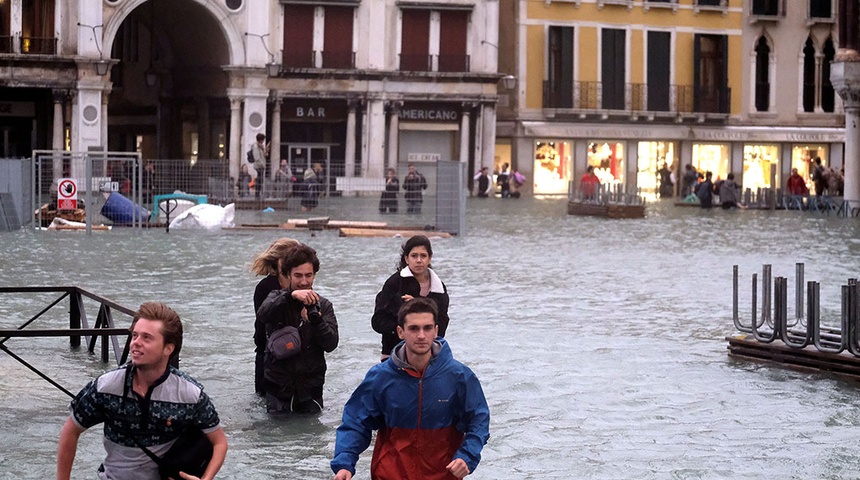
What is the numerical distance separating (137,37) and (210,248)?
34.5m

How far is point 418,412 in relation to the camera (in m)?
5.90

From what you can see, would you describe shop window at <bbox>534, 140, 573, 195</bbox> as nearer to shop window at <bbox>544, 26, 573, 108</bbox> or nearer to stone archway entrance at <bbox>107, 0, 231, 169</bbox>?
shop window at <bbox>544, 26, 573, 108</bbox>

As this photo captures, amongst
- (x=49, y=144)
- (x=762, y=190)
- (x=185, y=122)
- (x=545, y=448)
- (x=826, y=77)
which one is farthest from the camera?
(x=826, y=77)

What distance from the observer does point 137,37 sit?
189 feet

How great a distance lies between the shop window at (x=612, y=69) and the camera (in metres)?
62.6

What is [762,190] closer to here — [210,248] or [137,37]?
[137,37]

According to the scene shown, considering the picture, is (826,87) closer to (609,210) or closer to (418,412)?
(609,210)

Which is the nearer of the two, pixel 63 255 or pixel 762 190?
pixel 63 255

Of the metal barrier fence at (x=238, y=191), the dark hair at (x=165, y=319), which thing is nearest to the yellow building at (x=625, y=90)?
the metal barrier fence at (x=238, y=191)

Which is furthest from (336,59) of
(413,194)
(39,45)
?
(413,194)

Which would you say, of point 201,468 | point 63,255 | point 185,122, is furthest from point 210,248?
point 185,122

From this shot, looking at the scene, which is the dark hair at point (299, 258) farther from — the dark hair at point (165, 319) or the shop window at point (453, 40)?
the shop window at point (453, 40)

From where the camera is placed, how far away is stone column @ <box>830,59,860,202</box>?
40.8 metres

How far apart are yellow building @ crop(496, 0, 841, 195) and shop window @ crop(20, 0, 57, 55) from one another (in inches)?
753
